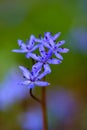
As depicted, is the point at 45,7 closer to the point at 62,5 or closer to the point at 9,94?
the point at 62,5

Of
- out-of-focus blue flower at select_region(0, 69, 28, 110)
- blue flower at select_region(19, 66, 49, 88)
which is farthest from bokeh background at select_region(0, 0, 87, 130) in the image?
blue flower at select_region(19, 66, 49, 88)

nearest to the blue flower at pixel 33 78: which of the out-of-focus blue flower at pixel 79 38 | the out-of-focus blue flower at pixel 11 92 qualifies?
the out-of-focus blue flower at pixel 11 92

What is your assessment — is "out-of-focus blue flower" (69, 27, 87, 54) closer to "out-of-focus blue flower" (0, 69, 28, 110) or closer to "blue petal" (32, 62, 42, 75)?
"out-of-focus blue flower" (0, 69, 28, 110)

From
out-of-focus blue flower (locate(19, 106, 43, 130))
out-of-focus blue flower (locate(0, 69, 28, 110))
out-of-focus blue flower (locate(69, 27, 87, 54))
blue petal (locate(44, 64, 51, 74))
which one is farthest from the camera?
out-of-focus blue flower (locate(69, 27, 87, 54))

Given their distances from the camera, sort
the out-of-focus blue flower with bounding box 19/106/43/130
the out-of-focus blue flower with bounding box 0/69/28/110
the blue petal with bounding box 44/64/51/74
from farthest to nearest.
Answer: the out-of-focus blue flower with bounding box 0/69/28/110, the out-of-focus blue flower with bounding box 19/106/43/130, the blue petal with bounding box 44/64/51/74

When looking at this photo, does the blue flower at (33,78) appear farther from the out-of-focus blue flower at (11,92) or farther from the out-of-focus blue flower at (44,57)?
the out-of-focus blue flower at (11,92)

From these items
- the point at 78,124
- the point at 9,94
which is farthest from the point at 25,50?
the point at 9,94

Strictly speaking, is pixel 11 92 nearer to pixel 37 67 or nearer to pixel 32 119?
pixel 32 119

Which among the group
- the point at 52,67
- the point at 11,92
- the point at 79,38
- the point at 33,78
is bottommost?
the point at 33,78

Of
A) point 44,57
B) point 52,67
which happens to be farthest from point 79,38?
point 44,57
